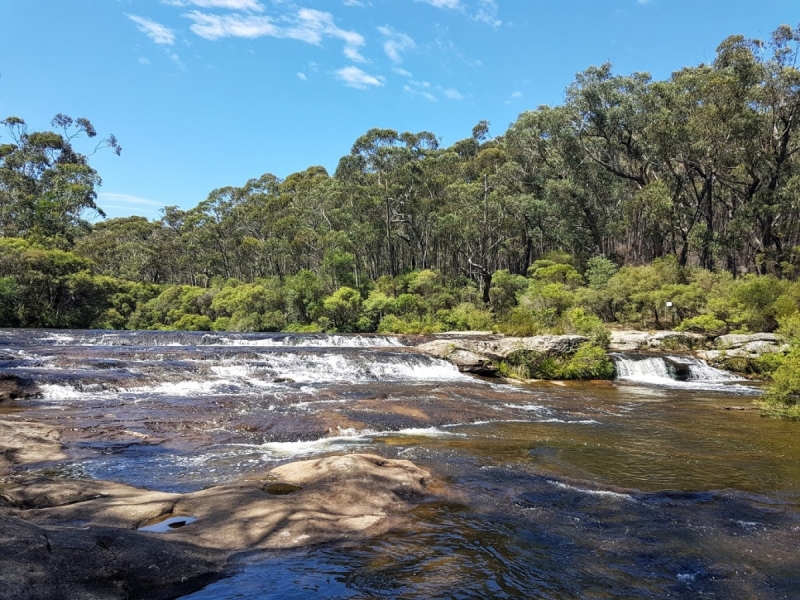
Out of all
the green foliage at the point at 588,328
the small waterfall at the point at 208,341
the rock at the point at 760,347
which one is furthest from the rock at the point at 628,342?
the small waterfall at the point at 208,341

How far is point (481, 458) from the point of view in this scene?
314 inches

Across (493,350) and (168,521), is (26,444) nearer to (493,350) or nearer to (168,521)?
(168,521)

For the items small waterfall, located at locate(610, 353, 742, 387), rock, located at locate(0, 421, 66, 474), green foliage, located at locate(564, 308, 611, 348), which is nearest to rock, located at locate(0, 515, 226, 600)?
rock, located at locate(0, 421, 66, 474)

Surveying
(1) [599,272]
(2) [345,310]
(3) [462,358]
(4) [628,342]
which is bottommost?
(3) [462,358]

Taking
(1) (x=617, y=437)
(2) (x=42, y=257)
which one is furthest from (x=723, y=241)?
(2) (x=42, y=257)

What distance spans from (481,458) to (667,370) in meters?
14.3

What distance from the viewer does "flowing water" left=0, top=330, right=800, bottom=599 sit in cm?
423

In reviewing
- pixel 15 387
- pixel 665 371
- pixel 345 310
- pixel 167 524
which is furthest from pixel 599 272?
pixel 167 524

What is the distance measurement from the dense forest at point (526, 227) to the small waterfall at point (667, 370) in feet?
6.85

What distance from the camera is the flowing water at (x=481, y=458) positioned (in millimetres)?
4234

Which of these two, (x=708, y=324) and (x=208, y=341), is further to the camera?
(x=208, y=341)

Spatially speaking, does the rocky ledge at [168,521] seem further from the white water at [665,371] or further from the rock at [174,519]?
the white water at [665,371]

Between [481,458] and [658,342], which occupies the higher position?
[658,342]

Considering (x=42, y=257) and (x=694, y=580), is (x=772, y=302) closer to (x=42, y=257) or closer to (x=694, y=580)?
(x=694, y=580)
